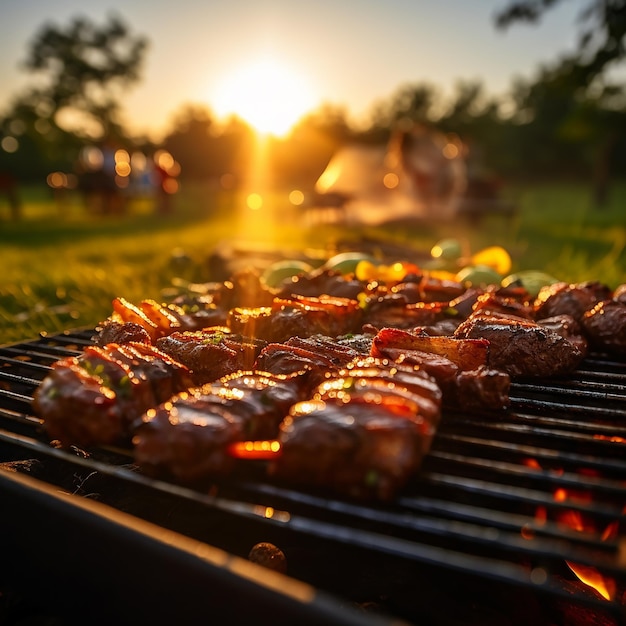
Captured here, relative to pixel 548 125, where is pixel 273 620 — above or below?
below

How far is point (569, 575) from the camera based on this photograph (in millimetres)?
2801

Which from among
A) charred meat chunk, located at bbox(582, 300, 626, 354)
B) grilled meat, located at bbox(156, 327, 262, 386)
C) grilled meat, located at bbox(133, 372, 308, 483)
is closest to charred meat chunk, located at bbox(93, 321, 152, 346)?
grilled meat, located at bbox(156, 327, 262, 386)

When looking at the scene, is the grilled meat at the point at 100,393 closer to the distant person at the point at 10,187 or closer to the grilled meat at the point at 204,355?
the grilled meat at the point at 204,355

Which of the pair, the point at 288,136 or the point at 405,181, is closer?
the point at 405,181

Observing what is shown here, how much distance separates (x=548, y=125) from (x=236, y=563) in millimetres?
60802

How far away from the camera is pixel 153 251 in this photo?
11430mm

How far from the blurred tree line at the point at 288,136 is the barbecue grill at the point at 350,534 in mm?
20847

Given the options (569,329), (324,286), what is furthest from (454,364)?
(324,286)

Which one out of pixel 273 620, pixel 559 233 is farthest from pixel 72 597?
pixel 559 233

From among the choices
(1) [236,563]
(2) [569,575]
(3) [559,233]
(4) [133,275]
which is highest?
(3) [559,233]

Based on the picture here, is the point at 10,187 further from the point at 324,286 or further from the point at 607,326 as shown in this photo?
the point at 607,326

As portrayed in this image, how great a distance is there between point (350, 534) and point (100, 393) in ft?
3.65

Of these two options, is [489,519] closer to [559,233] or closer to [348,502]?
[348,502]

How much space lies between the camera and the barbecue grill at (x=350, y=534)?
1.60m
